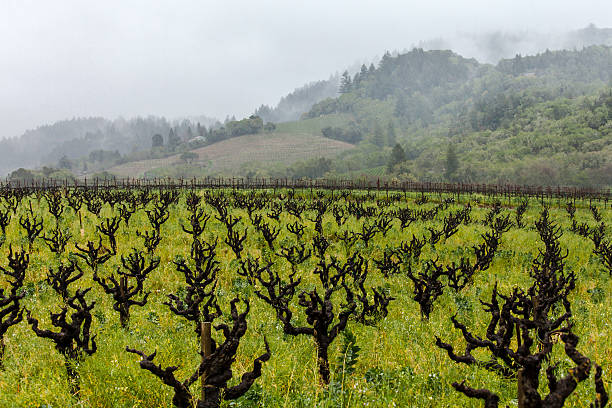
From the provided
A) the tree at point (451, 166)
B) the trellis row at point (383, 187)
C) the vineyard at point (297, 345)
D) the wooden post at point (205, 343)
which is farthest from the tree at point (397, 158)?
the wooden post at point (205, 343)

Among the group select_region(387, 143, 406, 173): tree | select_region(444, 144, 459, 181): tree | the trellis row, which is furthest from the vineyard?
select_region(387, 143, 406, 173): tree

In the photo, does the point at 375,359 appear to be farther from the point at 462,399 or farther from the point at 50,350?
the point at 50,350

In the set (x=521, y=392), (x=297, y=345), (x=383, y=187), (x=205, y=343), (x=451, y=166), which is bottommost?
(x=297, y=345)

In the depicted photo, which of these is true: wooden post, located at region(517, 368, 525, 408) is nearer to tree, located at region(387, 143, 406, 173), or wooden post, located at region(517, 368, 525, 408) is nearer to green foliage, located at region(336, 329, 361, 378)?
green foliage, located at region(336, 329, 361, 378)

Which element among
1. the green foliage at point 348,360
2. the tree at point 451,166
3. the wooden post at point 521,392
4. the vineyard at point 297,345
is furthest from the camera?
the tree at point 451,166

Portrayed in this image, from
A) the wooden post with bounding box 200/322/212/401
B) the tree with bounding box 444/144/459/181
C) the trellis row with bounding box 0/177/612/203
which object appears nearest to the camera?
the wooden post with bounding box 200/322/212/401

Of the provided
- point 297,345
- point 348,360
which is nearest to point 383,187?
point 297,345

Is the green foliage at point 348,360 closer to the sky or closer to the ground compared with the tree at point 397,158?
closer to the ground

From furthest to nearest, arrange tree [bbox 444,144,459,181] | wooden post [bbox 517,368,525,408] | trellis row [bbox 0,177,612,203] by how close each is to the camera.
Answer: tree [bbox 444,144,459,181], trellis row [bbox 0,177,612,203], wooden post [bbox 517,368,525,408]

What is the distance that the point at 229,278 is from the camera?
11.4 meters

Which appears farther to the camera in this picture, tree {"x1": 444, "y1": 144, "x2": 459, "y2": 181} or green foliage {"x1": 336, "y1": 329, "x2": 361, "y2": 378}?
tree {"x1": 444, "y1": 144, "x2": 459, "y2": 181}

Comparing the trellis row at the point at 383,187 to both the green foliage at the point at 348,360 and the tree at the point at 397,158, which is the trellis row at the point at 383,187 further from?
the tree at the point at 397,158

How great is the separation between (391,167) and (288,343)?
15069 centimetres

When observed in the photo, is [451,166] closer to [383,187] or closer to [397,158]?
[397,158]
